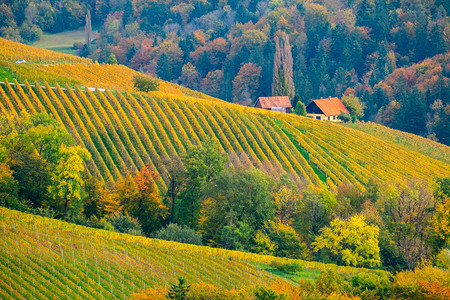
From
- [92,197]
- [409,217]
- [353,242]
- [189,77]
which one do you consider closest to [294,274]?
[353,242]

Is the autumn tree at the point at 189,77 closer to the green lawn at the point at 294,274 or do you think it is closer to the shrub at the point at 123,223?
the shrub at the point at 123,223

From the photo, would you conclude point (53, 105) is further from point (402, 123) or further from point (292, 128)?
point (402, 123)

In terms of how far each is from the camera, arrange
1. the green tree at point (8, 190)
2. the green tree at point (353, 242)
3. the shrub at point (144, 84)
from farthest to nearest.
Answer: the shrub at point (144, 84) → the green tree at point (353, 242) → the green tree at point (8, 190)

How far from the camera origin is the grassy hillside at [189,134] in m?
58.9

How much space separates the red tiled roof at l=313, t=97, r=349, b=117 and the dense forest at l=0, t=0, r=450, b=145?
15.2 meters

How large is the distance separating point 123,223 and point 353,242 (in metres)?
17.2

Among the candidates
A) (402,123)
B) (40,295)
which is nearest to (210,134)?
(40,295)

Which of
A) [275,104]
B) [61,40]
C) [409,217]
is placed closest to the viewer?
[409,217]

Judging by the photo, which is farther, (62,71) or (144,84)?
(62,71)

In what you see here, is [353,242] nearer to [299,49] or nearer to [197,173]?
[197,173]

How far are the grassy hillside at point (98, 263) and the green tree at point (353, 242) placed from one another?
112 inches

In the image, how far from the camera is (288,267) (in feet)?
131

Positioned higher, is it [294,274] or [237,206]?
[237,206]

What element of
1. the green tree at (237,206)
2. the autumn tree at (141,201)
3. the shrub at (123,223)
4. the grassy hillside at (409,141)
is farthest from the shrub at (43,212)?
the grassy hillside at (409,141)
